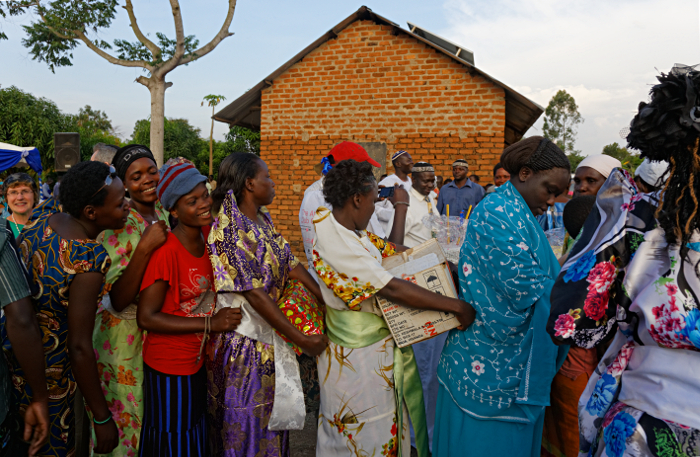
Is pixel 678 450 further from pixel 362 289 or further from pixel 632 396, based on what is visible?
pixel 362 289

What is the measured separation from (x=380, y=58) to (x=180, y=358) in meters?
8.26

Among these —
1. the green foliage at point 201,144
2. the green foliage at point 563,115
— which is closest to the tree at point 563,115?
the green foliage at point 563,115

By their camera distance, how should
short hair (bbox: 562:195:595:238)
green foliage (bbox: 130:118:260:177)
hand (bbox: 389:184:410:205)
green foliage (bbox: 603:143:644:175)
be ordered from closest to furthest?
green foliage (bbox: 603:143:644:175), short hair (bbox: 562:195:595:238), hand (bbox: 389:184:410:205), green foliage (bbox: 130:118:260:177)

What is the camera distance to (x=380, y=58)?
9156 mm

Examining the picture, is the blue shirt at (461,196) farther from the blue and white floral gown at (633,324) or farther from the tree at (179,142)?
the tree at (179,142)

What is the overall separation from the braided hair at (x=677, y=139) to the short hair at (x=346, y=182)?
1.23m

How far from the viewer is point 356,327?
2.24 metres

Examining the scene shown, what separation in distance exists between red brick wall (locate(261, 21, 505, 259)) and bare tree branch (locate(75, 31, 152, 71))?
411 cm

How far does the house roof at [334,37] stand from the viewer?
836cm

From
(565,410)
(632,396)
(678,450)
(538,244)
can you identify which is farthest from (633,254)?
(565,410)

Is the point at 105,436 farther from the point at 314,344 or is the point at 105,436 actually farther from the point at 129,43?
the point at 129,43

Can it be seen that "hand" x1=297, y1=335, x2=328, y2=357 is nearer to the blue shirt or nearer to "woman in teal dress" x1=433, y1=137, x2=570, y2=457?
"woman in teal dress" x1=433, y1=137, x2=570, y2=457

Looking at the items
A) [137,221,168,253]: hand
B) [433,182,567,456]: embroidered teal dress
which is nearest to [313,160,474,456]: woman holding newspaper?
[433,182,567,456]: embroidered teal dress

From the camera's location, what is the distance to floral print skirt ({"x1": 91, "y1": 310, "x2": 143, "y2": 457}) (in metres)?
2.38
